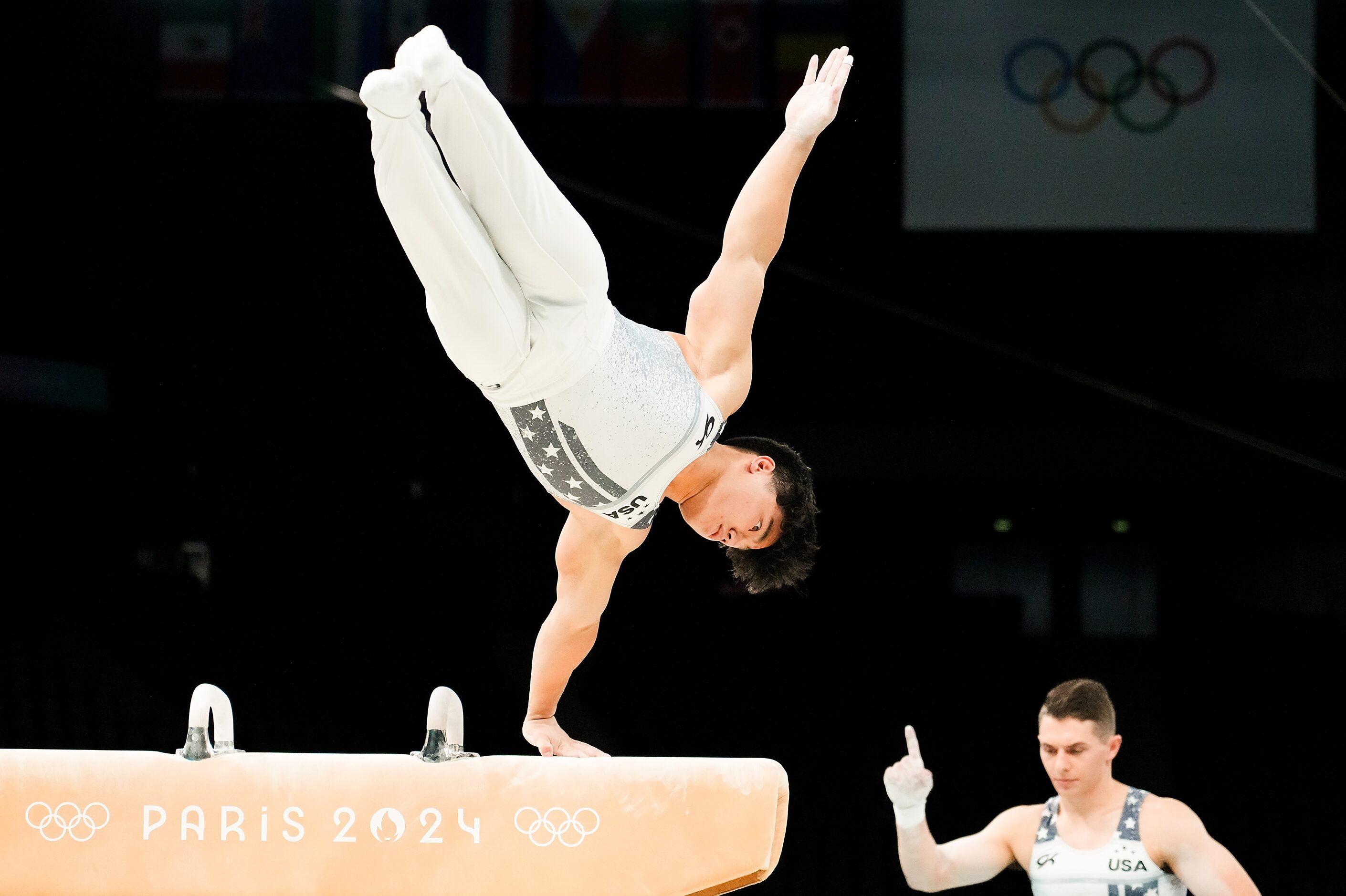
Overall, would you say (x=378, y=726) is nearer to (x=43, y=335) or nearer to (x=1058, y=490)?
(x=43, y=335)

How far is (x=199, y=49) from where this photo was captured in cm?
520

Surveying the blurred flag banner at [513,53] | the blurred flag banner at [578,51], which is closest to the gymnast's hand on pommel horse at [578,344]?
the blurred flag banner at [578,51]

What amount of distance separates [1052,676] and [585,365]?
266 cm

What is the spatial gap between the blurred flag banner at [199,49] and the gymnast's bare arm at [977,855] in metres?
3.73

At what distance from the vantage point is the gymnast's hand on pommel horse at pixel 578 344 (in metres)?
2.91

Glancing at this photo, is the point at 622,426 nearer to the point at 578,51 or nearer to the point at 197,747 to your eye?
the point at 197,747

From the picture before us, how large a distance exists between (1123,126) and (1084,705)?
2152mm

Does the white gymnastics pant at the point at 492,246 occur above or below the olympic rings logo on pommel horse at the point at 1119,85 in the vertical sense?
below

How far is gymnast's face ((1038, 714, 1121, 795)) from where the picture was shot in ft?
13.4

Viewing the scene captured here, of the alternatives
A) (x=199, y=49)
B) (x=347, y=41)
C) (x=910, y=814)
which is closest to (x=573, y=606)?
(x=910, y=814)

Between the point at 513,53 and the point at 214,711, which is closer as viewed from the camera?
the point at 214,711

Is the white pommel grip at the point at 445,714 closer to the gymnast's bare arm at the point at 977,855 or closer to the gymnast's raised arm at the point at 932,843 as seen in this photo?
the gymnast's raised arm at the point at 932,843

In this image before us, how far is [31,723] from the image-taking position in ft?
17.4

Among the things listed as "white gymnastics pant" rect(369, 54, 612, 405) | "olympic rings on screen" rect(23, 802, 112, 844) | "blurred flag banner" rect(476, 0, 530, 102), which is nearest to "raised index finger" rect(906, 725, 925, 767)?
"white gymnastics pant" rect(369, 54, 612, 405)
